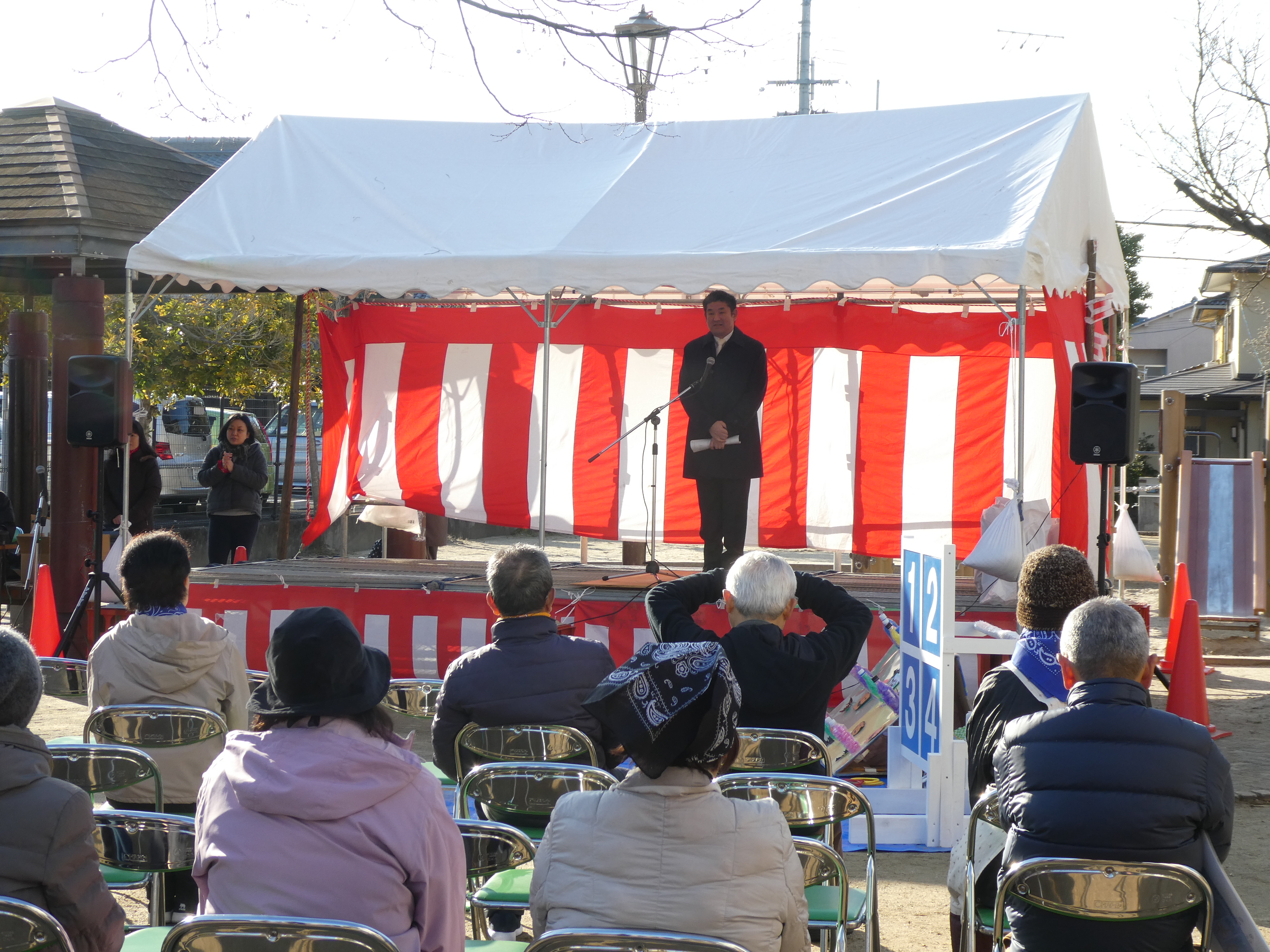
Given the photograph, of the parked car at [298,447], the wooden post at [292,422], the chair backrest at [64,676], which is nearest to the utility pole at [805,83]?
the parked car at [298,447]

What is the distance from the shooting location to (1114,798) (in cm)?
237

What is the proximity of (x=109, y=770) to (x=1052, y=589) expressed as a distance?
7.83ft

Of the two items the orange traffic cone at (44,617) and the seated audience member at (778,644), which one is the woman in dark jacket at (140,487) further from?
the seated audience member at (778,644)

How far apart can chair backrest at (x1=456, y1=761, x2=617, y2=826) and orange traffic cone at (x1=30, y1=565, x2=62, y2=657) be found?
5182mm

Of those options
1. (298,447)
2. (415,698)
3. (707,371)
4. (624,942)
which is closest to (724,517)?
(707,371)

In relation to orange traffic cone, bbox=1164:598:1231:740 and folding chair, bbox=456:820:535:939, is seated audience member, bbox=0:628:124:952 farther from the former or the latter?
orange traffic cone, bbox=1164:598:1231:740

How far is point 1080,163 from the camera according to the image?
694cm

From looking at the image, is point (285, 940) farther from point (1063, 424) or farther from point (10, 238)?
point (10, 238)

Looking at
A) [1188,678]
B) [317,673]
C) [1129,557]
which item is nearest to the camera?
[317,673]

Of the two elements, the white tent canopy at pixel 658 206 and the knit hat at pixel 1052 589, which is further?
the white tent canopy at pixel 658 206

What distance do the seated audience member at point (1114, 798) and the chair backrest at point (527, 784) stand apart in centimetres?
87

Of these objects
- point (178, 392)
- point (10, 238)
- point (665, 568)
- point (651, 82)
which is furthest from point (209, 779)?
point (178, 392)

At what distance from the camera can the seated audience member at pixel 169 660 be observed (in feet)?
11.2

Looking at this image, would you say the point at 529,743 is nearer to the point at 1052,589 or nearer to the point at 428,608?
the point at 1052,589
